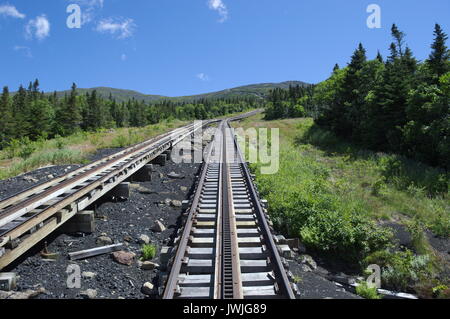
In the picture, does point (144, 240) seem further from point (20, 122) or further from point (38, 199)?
point (20, 122)

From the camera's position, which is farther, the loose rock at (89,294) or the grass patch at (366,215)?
the grass patch at (366,215)

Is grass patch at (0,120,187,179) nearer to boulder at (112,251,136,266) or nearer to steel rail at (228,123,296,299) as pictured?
boulder at (112,251,136,266)

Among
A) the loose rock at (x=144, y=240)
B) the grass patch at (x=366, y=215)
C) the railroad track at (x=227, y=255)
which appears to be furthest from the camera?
the grass patch at (x=366, y=215)

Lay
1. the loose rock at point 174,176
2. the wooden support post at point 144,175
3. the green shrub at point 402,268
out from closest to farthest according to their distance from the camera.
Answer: the green shrub at point 402,268 < the wooden support post at point 144,175 < the loose rock at point 174,176

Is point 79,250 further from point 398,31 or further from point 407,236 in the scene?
point 398,31

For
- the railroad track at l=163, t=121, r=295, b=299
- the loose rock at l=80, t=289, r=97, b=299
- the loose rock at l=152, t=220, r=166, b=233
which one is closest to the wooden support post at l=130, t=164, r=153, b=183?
the railroad track at l=163, t=121, r=295, b=299

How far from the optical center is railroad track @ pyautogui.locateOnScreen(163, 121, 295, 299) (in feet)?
15.2

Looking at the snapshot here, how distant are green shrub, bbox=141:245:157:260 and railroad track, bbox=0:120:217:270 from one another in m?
1.87

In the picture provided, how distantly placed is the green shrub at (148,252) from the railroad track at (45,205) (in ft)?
6.14

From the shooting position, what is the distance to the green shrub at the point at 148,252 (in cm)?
639

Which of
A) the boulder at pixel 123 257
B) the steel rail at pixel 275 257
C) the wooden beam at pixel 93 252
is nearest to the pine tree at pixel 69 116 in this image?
the wooden beam at pixel 93 252

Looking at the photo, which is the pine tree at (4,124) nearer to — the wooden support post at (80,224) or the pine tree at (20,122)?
the pine tree at (20,122)
